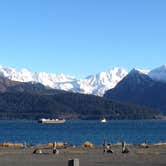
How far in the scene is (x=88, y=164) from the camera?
1602 inches

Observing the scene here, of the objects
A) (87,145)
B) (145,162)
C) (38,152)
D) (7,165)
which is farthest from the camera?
(87,145)

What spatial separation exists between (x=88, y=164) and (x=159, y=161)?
576cm

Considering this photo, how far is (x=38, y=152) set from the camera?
185 feet

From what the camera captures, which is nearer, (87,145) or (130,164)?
(130,164)

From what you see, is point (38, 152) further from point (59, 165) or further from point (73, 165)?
point (73, 165)

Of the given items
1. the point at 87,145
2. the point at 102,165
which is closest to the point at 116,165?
the point at 102,165

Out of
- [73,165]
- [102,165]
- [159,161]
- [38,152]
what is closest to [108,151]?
[38,152]

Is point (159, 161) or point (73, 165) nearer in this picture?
point (73, 165)

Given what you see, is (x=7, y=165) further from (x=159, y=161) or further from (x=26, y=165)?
(x=159, y=161)

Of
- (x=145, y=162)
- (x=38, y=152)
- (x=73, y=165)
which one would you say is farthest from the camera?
(x=38, y=152)

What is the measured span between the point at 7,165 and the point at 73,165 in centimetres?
1987

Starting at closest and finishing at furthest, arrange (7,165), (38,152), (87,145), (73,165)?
(73,165), (7,165), (38,152), (87,145)

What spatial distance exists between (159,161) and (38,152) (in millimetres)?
15449

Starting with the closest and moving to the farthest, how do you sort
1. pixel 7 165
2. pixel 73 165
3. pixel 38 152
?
1. pixel 73 165
2. pixel 7 165
3. pixel 38 152
